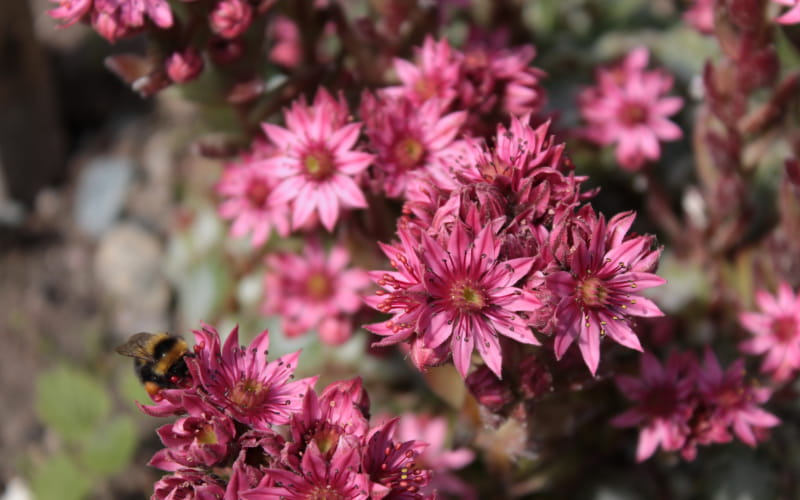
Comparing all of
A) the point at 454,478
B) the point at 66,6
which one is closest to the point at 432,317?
the point at 454,478

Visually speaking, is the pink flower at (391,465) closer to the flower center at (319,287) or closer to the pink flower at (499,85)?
the pink flower at (499,85)

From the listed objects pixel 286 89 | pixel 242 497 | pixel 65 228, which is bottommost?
pixel 242 497

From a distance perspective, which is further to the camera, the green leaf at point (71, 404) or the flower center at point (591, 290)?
the green leaf at point (71, 404)

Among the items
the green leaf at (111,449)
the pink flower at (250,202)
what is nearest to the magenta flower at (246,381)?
the pink flower at (250,202)

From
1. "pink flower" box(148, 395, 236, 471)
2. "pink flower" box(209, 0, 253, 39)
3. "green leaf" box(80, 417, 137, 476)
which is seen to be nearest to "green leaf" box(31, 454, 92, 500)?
"green leaf" box(80, 417, 137, 476)

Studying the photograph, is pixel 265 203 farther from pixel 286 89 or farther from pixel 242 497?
pixel 242 497

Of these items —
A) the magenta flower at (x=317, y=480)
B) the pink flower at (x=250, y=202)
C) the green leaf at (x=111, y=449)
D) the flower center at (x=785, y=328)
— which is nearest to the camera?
the magenta flower at (x=317, y=480)
